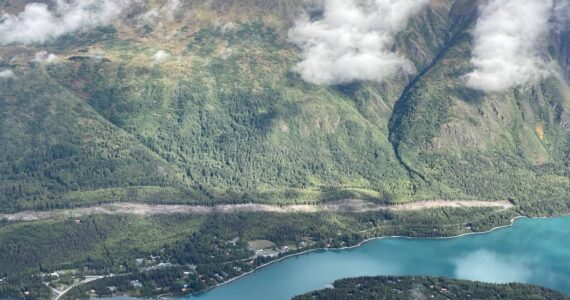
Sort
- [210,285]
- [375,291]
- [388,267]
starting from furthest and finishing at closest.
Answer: [388,267] < [210,285] < [375,291]

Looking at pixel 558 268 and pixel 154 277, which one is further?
pixel 558 268

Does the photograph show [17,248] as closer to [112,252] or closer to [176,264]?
[112,252]

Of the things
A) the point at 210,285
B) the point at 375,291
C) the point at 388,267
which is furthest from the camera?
the point at 388,267

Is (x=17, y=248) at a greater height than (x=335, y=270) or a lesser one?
greater

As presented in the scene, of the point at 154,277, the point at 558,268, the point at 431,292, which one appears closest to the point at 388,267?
the point at 431,292

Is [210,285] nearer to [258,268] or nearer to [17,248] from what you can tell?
[258,268]

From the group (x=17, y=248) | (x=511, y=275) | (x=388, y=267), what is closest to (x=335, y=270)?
(x=388, y=267)
